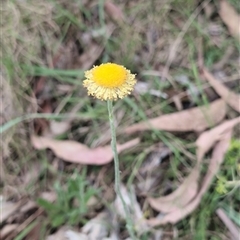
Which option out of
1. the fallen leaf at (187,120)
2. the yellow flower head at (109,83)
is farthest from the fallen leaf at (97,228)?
the yellow flower head at (109,83)

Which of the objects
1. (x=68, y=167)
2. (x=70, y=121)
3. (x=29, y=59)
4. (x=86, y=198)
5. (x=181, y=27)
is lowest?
(x=86, y=198)

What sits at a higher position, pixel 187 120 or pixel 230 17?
pixel 230 17

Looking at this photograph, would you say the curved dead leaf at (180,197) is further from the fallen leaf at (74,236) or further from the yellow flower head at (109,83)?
the yellow flower head at (109,83)

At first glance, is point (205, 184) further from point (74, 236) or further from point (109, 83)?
point (109, 83)

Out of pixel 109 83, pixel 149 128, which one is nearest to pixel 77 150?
pixel 149 128

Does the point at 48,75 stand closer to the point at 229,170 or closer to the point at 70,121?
the point at 70,121

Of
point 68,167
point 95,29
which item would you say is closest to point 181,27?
point 95,29
